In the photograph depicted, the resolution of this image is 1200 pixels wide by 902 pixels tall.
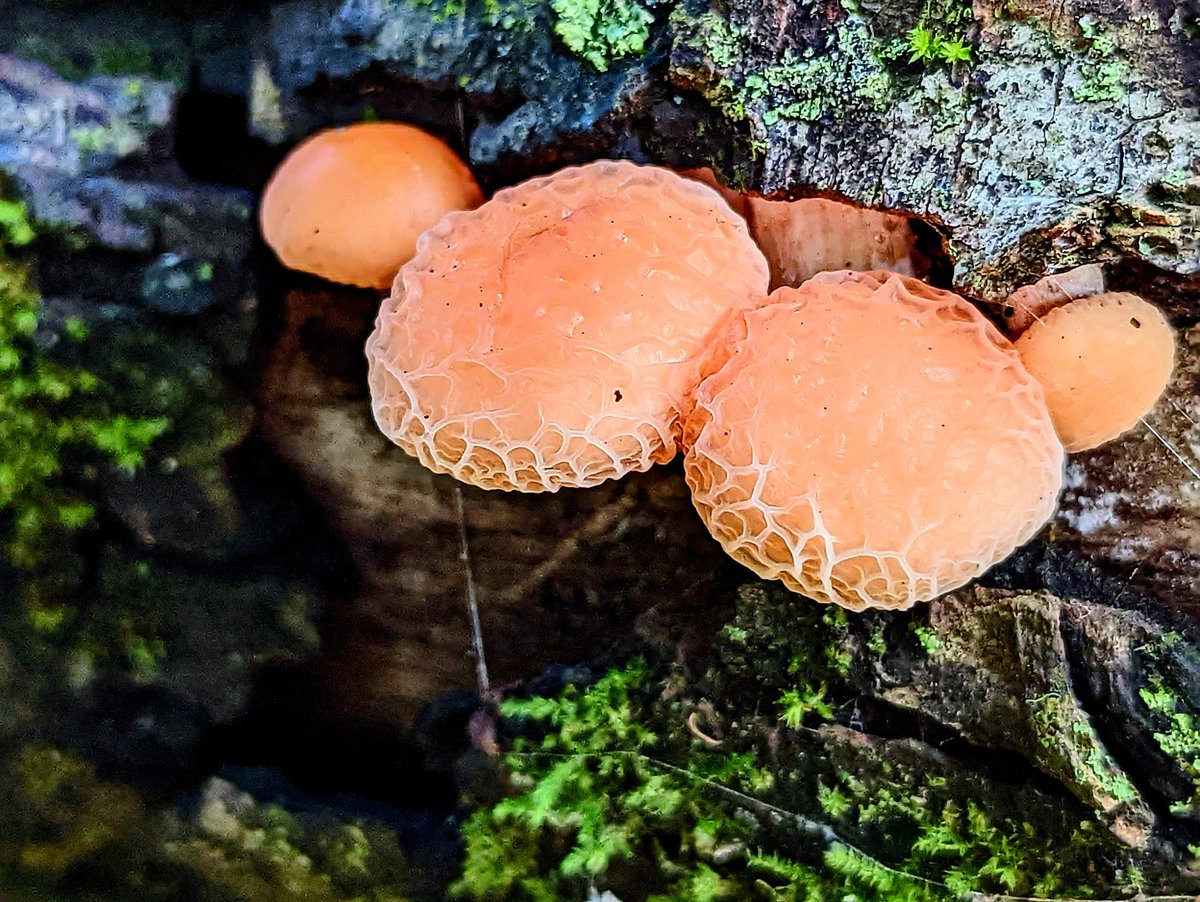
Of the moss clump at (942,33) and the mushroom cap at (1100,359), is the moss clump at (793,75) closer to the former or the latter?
the moss clump at (942,33)

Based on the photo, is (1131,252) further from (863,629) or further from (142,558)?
(142,558)

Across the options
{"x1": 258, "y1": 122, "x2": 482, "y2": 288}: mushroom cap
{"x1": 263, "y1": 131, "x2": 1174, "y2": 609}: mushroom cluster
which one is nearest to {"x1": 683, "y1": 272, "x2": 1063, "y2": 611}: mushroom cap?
{"x1": 263, "y1": 131, "x2": 1174, "y2": 609}: mushroom cluster

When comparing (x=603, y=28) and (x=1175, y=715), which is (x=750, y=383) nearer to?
(x=603, y=28)

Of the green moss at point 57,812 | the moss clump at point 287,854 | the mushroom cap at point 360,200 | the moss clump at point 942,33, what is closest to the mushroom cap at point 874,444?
the moss clump at point 942,33

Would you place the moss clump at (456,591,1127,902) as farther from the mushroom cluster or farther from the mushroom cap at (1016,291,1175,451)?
the mushroom cap at (1016,291,1175,451)

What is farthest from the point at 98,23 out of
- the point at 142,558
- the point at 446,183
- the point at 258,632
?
the point at 258,632
